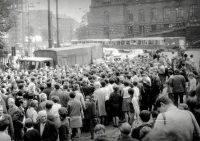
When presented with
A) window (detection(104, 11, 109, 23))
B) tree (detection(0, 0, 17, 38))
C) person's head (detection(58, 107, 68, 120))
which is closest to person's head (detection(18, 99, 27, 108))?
person's head (detection(58, 107, 68, 120))

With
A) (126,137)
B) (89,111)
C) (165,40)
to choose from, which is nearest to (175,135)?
(126,137)

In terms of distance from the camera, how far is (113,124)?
10547mm

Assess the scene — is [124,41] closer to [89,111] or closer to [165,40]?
[165,40]

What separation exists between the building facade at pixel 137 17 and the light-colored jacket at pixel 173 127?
198 ft

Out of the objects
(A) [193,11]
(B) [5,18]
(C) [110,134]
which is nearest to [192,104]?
(C) [110,134]

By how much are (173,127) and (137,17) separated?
70.0 meters

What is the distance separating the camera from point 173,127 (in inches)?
150

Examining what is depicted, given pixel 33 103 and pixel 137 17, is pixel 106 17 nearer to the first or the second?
pixel 137 17

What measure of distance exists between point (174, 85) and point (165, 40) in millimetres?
44511

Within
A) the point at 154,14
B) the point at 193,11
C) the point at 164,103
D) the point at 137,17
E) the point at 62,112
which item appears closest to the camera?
the point at 164,103

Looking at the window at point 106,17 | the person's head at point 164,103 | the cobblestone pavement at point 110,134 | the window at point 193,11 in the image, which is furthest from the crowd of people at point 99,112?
the window at point 106,17

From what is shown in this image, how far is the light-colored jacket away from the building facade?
198ft

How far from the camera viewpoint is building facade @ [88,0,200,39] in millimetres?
64375

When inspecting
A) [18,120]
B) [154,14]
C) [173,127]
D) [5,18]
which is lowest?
[18,120]
